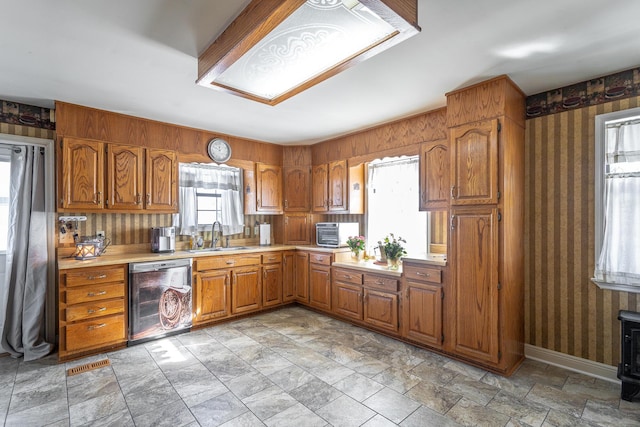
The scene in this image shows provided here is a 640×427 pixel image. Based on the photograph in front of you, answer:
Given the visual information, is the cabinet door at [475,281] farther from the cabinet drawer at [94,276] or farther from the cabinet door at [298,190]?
the cabinet drawer at [94,276]

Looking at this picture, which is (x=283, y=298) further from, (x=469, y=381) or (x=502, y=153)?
(x=502, y=153)

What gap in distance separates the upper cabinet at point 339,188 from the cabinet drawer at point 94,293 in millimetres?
2772

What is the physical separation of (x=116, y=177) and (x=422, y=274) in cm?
354

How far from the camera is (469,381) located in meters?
2.57

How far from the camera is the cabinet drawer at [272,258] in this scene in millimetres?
4461

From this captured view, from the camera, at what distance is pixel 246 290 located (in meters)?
4.23

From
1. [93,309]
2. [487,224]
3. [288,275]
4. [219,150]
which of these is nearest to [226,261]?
[288,275]

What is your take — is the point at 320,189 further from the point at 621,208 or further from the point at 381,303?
the point at 621,208

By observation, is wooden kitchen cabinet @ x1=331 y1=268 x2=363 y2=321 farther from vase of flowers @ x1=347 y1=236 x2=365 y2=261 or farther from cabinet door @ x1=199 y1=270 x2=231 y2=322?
cabinet door @ x1=199 y1=270 x2=231 y2=322

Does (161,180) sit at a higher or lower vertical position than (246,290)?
higher

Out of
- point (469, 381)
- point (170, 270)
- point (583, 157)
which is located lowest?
point (469, 381)

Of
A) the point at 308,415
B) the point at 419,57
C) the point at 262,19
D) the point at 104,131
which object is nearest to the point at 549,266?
the point at 419,57

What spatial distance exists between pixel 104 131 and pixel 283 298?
3116mm

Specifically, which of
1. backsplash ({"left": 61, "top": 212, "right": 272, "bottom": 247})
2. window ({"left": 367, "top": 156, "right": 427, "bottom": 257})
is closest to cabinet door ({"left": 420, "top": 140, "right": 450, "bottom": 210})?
window ({"left": 367, "top": 156, "right": 427, "bottom": 257})
